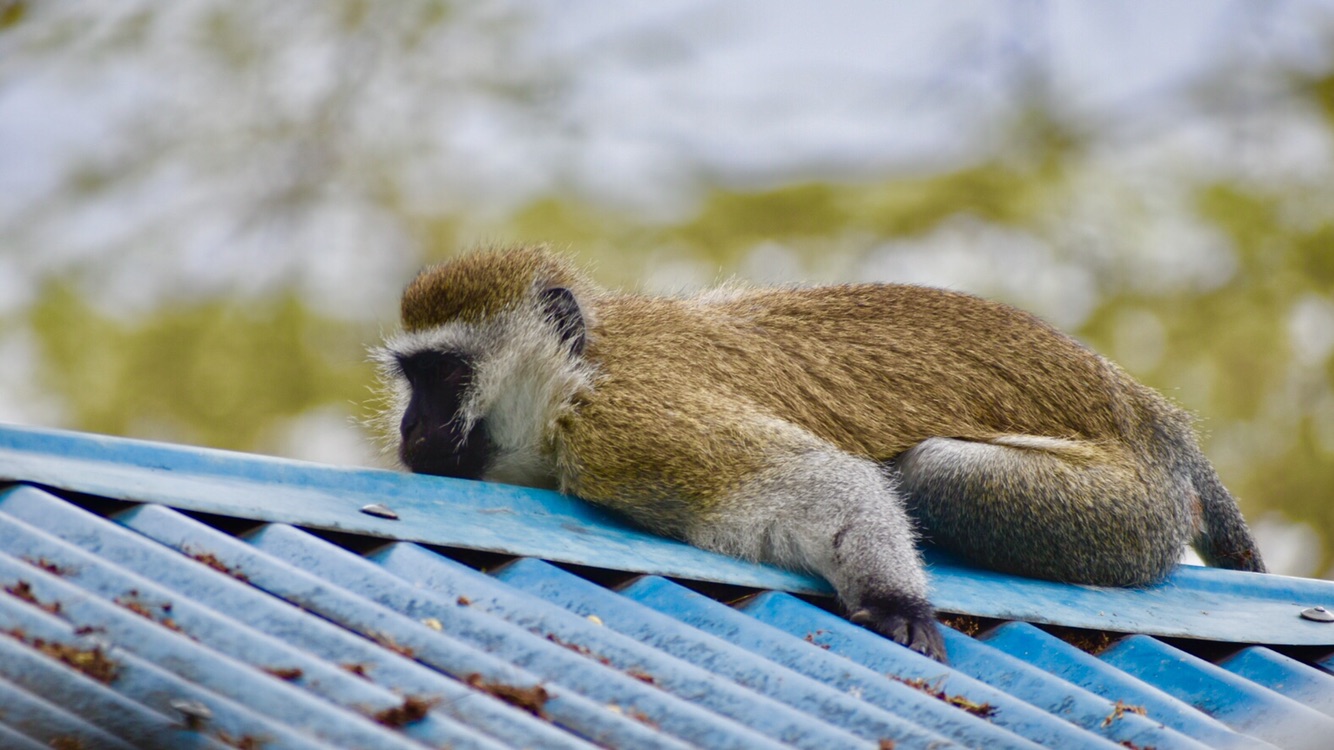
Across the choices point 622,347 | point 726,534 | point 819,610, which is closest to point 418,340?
point 622,347

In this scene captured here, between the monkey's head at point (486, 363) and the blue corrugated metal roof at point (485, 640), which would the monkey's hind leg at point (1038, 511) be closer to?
the blue corrugated metal roof at point (485, 640)

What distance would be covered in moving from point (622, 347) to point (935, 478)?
1.05 meters

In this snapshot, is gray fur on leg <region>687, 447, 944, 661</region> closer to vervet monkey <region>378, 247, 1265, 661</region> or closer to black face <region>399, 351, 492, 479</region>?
vervet monkey <region>378, 247, 1265, 661</region>

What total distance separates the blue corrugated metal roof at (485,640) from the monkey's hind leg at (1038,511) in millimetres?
101

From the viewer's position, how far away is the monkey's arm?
12.0ft

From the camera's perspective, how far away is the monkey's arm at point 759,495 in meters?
3.65

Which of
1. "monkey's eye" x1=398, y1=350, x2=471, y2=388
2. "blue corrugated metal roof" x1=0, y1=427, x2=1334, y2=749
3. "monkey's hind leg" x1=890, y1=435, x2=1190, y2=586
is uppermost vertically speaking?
"monkey's eye" x1=398, y1=350, x2=471, y2=388

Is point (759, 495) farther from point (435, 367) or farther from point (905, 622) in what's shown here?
point (435, 367)

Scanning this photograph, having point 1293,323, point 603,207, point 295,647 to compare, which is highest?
point 603,207

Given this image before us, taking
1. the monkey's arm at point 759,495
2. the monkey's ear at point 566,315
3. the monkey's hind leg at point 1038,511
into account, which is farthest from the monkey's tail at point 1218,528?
the monkey's ear at point 566,315

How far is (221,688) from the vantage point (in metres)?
2.30

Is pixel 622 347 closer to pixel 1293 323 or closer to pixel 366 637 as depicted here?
pixel 366 637

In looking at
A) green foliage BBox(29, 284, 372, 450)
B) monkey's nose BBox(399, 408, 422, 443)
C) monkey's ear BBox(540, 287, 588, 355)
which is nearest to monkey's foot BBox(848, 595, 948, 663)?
monkey's ear BBox(540, 287, 588, 355)

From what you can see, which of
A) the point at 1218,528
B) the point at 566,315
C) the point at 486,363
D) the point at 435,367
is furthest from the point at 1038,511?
the point at 435,367
